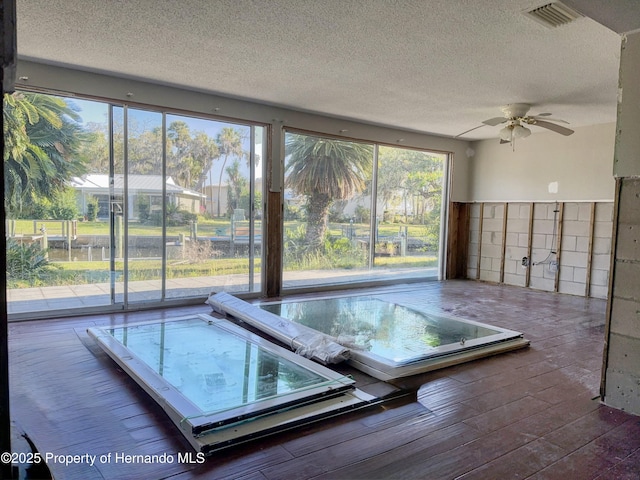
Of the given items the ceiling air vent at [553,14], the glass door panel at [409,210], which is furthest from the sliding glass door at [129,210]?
the ceiling air vent at [553,14]

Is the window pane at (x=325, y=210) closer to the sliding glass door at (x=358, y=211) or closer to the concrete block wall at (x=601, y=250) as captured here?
the sliding glass door at (x=358, y=211)

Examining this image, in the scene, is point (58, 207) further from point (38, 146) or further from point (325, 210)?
point (325, 210)

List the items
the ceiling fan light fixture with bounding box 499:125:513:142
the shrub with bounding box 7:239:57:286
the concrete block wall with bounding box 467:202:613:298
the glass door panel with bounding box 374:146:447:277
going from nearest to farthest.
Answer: the shrub with bounding box 7:239:57:286
the ceiling fan light fixture with bounding box 499:125:513:142
the concrete block wall with bounding box 467:202:613:298
the glass door panel with bounding box 374:146:447:277

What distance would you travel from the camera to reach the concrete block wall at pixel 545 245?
23.9ft

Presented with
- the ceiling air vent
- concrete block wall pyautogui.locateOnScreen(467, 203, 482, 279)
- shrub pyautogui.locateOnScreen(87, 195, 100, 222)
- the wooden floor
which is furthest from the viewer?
concrete block wall pyautogui.locateOnScreen(467, 203, 482, 279)

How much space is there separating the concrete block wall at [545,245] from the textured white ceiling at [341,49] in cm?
222

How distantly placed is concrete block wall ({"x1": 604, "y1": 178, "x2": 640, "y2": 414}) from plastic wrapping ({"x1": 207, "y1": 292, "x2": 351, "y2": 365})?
194 centimetres

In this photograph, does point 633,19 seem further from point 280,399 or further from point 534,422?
point 280,399

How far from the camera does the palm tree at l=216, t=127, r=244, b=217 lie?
6227 mm

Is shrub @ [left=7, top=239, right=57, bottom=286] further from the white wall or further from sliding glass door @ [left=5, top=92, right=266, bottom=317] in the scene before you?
the white wall

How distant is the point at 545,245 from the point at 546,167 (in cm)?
144

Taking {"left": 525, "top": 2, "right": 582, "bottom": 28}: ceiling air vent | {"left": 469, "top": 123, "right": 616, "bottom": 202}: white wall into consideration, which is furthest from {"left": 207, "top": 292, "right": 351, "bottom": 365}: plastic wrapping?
{"left": 469, "top": 123, "right": 616, "bottom": 202}: white wall

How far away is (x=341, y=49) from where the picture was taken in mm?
4219

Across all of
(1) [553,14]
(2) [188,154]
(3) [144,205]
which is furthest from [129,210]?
(1) [553,14]
